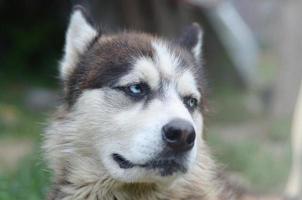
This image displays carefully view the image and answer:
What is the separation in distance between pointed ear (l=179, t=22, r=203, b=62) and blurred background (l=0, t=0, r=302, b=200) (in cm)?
146

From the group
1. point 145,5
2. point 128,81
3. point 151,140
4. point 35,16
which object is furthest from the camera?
point 35,16

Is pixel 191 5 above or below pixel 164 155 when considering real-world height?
above

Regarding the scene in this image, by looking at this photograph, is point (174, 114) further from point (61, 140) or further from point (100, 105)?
point (61, 140)

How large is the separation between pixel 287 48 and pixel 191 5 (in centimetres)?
156

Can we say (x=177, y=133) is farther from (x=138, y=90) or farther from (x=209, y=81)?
(x=209, y=81)

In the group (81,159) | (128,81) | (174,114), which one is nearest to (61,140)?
(81,159)

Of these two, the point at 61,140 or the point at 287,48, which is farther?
the point at 287,48

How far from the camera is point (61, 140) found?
4500 millimetres

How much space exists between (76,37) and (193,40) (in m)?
0.81

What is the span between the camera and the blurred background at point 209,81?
7.63 metres

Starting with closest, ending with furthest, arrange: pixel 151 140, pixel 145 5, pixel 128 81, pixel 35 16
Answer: pixel 151 140 → pixel 128 81 → pixel 145 5 → pixel 35 16

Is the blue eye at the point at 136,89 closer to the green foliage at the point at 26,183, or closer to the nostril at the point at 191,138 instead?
the nostril at the point at 191,138

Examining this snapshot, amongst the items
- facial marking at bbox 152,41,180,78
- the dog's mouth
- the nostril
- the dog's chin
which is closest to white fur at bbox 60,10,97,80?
facial marking at bbox 152,41,180,78

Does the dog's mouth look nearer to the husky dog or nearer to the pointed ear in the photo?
the husky dog
